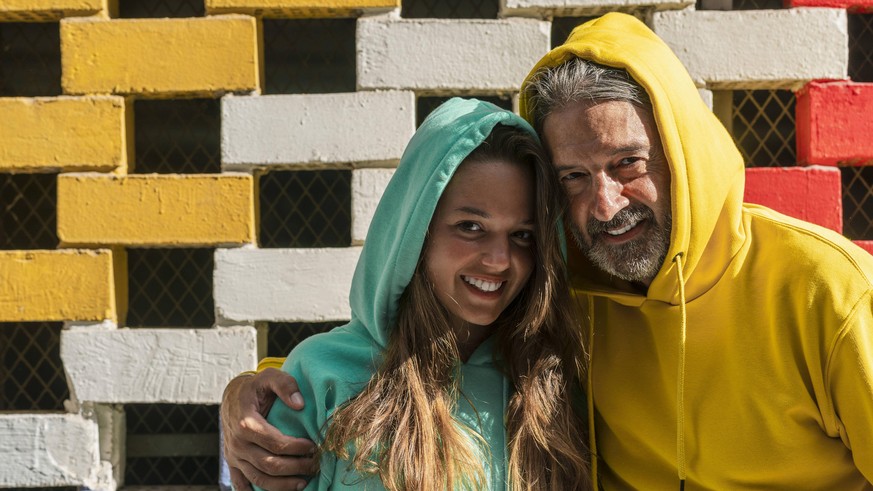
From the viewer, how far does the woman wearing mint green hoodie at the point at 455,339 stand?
2.22 meters

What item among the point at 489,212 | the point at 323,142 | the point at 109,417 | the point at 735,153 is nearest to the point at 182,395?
the point at 109,417

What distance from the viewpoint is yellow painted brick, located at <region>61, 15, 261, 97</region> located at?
365 cm

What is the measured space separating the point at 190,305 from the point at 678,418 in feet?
8.71

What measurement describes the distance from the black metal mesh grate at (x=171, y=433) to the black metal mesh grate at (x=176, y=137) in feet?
3.76

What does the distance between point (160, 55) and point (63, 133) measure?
1.76ft

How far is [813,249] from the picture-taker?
7.02 feet

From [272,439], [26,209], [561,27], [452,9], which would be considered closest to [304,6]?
[452,9]

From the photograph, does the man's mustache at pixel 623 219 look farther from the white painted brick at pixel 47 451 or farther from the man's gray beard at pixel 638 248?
the white painted brick at pixel 47 451

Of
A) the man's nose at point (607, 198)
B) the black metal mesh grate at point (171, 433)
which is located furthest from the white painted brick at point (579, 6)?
the black metal mesh grate at point (171, 433)

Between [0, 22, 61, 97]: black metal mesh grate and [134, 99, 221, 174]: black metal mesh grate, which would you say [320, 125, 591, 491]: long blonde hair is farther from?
[0, 22, 61, 97]: black metal mesh grate

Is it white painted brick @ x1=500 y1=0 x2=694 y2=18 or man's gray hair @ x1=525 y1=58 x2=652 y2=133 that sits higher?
white painted brick @ x1=500 y1=0 x2=694 y2=18

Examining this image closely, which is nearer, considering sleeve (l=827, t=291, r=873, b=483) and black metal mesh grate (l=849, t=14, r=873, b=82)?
sleeve (l=827, t=291, r=873, b=483)

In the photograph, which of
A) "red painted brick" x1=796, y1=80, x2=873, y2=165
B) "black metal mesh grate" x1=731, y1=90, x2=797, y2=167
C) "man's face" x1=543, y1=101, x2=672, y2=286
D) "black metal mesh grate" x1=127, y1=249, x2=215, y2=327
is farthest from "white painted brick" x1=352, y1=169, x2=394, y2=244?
"red painted brick" x1=796, y1=80, x2=873, y2=165

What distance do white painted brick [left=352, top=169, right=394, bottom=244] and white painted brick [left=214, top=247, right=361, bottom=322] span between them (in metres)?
0.11
